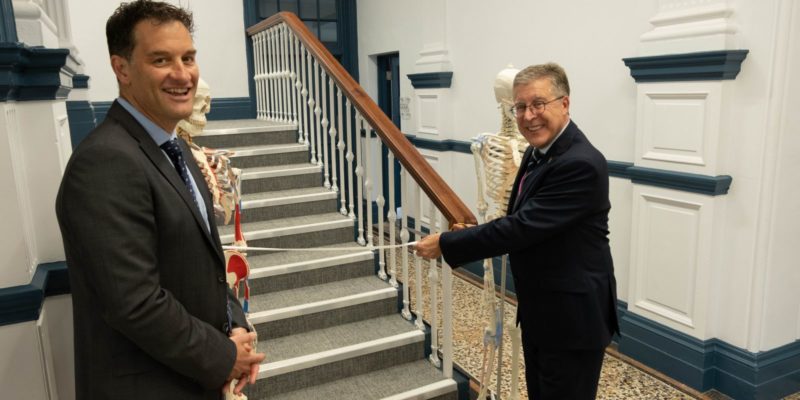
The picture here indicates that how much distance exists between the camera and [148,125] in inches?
49.7

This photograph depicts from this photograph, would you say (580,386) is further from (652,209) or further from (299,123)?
(299,123)

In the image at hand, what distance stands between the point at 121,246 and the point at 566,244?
53.5 inches

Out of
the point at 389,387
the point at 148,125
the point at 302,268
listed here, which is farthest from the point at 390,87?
the point at 148,125

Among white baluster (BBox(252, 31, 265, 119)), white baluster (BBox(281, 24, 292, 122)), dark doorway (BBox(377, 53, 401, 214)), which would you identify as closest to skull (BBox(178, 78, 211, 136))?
white baluster (BBox(281, 24, 292, 122))

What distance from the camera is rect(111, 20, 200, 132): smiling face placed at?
1204 millimetres

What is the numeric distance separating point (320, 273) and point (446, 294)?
3.42 ft

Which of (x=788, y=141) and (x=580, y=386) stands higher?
(x=788, y=141)

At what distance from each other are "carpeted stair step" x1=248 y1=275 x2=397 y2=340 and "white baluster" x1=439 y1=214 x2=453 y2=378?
24.0 inches

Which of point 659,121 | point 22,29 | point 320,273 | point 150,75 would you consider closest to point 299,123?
point 320,273

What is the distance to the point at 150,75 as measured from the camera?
3.96ft

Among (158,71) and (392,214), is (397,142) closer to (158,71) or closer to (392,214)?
(392,214)

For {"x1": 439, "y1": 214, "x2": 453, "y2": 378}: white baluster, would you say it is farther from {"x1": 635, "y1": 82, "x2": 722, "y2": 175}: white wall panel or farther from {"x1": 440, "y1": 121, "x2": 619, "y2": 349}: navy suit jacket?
{"x1": 635, "y1": 82, "x2": 722, "y2": 175}: white wall panel

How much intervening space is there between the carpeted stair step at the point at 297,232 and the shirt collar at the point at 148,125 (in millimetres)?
2251

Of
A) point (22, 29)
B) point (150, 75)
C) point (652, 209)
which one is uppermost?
point (22, 29)
